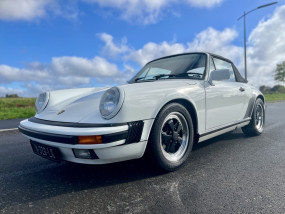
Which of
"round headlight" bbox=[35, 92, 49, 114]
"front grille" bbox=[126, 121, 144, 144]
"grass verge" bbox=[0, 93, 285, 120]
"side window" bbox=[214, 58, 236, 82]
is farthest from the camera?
"grass verge" bbox=[0, 93, 285, 120]

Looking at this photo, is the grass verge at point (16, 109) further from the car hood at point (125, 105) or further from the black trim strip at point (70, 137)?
the black trim strip at point (70, 137)

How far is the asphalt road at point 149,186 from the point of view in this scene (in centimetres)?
152

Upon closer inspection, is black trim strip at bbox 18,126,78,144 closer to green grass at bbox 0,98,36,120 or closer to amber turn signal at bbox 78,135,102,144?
amber turn signal at bbox 78,135,102,144

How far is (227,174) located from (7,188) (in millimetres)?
2116

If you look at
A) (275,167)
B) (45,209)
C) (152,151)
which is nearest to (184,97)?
(152,151)

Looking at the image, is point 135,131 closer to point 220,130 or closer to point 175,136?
point 175,136

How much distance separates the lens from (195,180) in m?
1.93

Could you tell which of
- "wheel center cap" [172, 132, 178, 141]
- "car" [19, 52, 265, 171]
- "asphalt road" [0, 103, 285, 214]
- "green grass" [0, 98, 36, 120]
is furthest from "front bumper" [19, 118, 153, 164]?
"green grass" [0, 98, 36, 120]

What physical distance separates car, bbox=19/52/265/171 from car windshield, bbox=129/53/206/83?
1 cm

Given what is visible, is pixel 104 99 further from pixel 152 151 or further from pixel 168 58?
pixel 168 58

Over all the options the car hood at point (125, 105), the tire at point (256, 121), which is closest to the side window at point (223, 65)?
the tire at point (256, 121)

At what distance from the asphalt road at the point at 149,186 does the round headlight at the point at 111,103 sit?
0.67m

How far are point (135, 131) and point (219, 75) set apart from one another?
59.3 inches

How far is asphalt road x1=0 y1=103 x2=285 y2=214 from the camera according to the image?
1.52m
